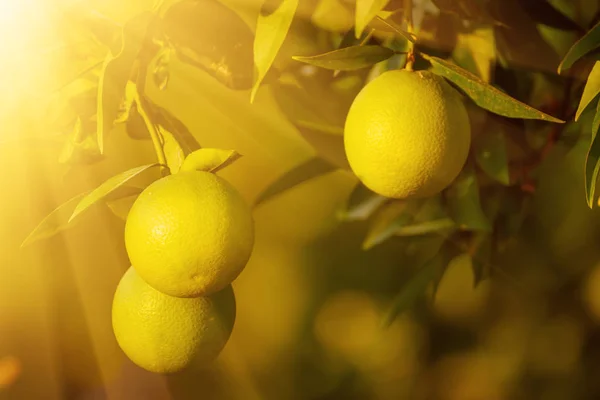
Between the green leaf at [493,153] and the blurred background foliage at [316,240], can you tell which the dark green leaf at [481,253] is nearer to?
the blurred background foliage at [316,240]

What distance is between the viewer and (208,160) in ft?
2.62

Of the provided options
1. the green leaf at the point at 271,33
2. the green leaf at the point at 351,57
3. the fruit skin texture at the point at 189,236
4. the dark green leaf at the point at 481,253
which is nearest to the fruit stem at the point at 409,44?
the green leaf at the point at 351,57

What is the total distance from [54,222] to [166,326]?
0.16m

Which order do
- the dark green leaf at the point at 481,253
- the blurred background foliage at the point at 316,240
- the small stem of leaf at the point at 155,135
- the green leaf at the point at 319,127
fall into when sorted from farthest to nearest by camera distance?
the dark green leaf at the point at 481,253, the green leaf at the point at 319,127, the blurred background foliage at the point at 316,240, the small stem of leaf at the point at 155,135

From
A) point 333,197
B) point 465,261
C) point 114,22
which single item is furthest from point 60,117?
point 465,261

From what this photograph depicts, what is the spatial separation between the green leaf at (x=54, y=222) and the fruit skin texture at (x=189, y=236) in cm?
9

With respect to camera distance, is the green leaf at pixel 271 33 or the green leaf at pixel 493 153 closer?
the green leaf at pixel 271 33

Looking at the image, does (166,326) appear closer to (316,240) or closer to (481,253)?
(481,253)

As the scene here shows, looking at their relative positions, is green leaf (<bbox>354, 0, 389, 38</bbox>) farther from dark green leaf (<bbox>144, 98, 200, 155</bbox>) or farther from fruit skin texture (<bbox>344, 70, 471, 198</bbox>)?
dark green leaf (<bbox>144, 98, 200, 155</bbox>)

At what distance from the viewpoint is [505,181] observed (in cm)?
98

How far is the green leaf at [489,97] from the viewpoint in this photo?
0.70 m

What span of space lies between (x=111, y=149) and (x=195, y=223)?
21.8 inches

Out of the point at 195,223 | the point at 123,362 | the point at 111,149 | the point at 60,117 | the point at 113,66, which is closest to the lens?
the point at 195,223

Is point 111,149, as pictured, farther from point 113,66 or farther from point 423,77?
point 423,77
